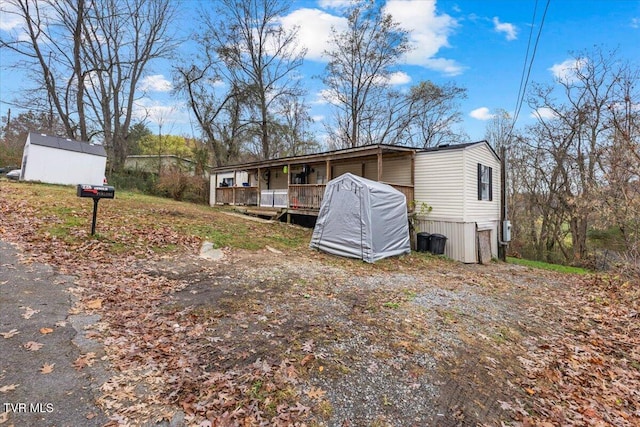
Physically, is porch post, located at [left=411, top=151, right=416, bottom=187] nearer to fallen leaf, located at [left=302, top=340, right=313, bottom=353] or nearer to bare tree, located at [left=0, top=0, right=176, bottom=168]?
fallen leaf, located at [left=302, top=340, right=313, bottom=353]

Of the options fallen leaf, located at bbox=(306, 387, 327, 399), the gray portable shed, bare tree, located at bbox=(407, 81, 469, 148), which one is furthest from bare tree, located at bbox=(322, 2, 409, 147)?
fallen leaf, located at bbox=(306, 387, 327, 399)

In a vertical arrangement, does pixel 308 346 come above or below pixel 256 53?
below

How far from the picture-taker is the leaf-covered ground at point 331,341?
2604 millimetres

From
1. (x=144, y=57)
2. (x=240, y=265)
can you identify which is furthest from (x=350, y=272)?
(x=144, y=57)

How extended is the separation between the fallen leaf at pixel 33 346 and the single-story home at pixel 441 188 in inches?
380

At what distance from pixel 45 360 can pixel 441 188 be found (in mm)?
11721

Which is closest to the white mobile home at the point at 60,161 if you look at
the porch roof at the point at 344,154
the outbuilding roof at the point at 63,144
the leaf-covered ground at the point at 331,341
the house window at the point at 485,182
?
the outbuilding roof at the point at 63,144

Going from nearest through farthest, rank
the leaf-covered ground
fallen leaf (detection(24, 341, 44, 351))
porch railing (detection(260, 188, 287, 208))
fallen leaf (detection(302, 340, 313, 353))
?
1. the leaf-covered ground
2. fallen leaf (detection(24, 341, 44, 351))
3. fallen leaf (detection(302, 340, 313, 353))
4. porch railing (detection(260, 188, 287, 208))

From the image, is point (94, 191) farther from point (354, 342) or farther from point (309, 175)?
point (309, 175)

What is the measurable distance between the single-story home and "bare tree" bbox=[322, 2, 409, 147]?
859 cm

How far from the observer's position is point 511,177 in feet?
66.2

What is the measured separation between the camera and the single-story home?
11.3 meters

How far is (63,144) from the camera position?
665 inches

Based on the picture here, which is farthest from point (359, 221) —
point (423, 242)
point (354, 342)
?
point (354, 342)
